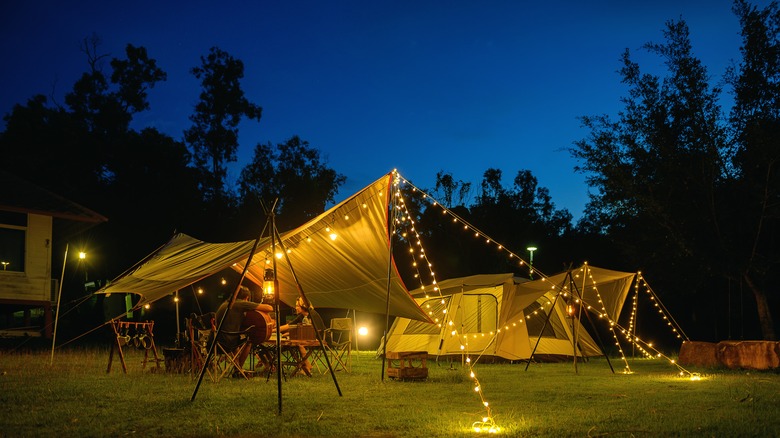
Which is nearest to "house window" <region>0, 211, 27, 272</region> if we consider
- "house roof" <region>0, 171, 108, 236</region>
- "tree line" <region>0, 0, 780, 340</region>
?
"house roof" <region>0, 171, 108, 236</region>

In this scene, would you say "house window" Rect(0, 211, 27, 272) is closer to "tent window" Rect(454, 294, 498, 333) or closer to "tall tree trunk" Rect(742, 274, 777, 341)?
"tent window" Rect(454, 294, 498, 333)

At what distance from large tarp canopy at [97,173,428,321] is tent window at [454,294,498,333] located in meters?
3.23

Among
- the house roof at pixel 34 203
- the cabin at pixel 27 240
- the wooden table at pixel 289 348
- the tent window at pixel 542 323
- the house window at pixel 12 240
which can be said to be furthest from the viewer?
the house window at pixel 12 240

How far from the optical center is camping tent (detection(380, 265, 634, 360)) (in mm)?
11523

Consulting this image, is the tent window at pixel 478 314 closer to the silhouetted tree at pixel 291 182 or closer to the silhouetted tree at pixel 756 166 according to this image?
the silhouetted tree at pixel 756 166

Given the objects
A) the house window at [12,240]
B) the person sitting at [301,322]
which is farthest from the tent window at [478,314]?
the house window at [12,240]

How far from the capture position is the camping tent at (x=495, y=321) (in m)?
11.5

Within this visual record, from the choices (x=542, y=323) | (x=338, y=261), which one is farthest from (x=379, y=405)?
(x=542, y=323)

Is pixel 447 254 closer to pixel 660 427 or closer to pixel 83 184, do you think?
pixel 83 184

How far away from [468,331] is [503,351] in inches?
30.8

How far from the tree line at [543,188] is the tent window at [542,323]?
340 centimetres

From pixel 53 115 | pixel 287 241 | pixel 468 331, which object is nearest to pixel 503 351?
pixel 468 331

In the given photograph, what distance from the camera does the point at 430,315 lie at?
41.0ft

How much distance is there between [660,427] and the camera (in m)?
4.62
